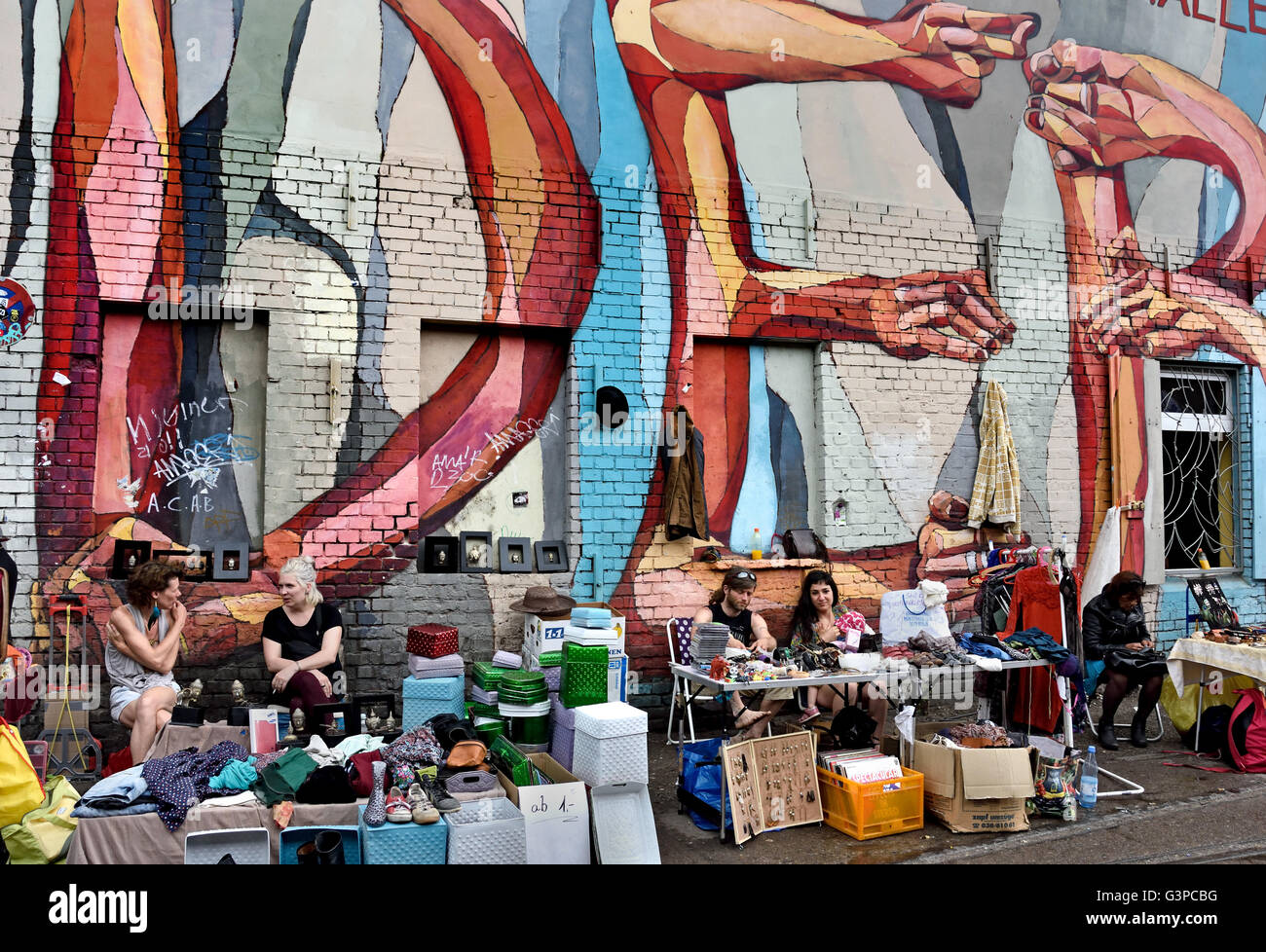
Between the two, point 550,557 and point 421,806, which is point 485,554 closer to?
point 550,557

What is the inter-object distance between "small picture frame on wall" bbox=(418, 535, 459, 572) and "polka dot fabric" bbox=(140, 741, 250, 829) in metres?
2.32

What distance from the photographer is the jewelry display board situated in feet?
15.6

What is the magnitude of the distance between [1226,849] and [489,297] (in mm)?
5634

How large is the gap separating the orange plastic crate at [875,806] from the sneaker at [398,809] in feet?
7.61

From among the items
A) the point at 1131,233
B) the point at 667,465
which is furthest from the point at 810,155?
the point at 1131,233

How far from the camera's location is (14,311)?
5.99m

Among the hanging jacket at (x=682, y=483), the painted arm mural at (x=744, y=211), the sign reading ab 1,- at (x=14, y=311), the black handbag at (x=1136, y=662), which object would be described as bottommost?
the black handbag at (x=1136, y=662)

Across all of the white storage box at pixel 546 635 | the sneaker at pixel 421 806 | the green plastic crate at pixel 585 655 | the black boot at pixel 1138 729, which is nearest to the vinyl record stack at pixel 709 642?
the green plastic crate at pixel 585 655

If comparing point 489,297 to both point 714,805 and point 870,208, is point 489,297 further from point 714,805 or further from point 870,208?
point 714,805

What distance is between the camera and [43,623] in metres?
5.91

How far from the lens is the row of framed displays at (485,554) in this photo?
671 centimetres
